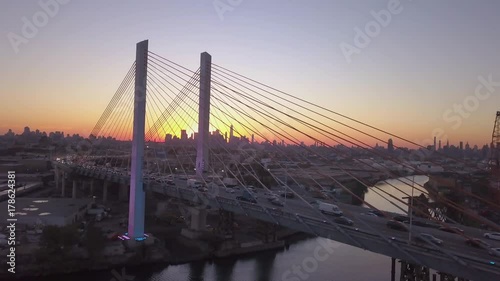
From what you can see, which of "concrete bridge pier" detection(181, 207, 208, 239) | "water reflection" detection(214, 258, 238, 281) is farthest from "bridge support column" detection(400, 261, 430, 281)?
"concrete bridge pier" detection(181, 207, 208, 239)

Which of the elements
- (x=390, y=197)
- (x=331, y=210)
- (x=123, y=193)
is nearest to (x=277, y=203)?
(x=331, y=210)

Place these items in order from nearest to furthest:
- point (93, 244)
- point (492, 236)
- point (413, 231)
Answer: point (413, 231), point (492, 236), point (93, 244)

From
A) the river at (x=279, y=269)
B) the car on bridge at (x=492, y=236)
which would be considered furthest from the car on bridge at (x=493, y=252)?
the river at (x=279, y=269)

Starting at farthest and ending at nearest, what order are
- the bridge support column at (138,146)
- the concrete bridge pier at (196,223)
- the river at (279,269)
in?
the concrete bridge pier at (196,223)
the bridge support column at (138,146)
the river at (279,269)

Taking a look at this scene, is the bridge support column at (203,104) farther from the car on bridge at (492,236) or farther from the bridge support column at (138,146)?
the car on bridge at (492,236)

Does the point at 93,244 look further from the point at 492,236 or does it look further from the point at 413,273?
the point at 492,236


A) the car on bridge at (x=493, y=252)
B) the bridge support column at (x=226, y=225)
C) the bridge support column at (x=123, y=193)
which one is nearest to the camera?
the car on bridge at (x=493, y=252)

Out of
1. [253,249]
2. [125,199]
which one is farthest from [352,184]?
[253,249]

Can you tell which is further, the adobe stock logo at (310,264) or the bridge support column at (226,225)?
the bridge support column at (226,225)

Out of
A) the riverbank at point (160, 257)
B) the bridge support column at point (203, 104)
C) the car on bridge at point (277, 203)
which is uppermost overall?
the bridge support column at point (203, 104)

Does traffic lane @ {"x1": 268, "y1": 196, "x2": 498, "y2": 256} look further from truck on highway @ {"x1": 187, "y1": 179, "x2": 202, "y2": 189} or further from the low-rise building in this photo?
the low-rise building

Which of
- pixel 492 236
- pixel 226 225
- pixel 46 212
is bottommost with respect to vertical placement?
pixel 226 225

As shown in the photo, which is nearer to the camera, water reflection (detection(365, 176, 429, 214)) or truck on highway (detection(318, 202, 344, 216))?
water reflection (detection(365, 176, 429, 214))
